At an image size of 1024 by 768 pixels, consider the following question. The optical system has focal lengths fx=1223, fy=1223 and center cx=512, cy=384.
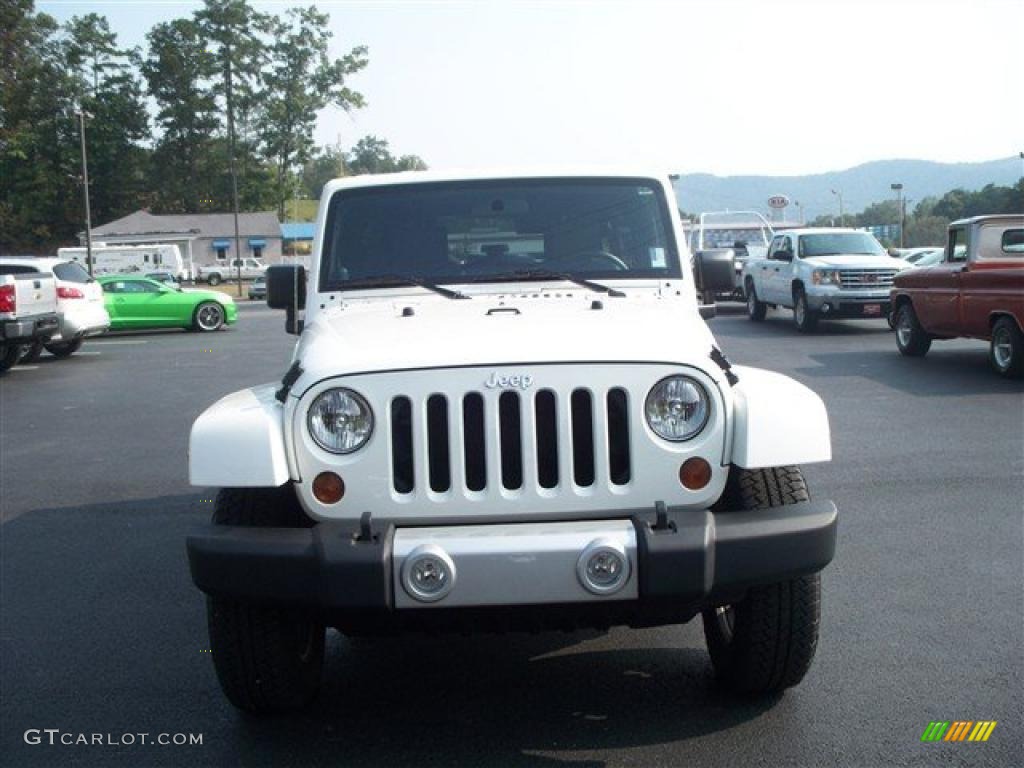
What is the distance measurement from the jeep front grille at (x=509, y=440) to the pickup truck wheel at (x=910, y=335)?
12.9m

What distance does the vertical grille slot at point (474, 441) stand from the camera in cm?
392

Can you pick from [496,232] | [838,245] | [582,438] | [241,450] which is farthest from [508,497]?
[838,245]

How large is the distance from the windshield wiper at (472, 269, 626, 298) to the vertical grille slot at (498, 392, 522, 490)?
4.71 feet

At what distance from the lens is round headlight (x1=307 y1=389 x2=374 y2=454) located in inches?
156

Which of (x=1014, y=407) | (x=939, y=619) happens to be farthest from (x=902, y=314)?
(x=939, y=619)

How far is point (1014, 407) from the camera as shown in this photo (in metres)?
11.6

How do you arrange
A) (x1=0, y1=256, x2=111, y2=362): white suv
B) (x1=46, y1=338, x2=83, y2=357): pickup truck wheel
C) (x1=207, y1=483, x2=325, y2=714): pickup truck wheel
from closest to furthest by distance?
1. (x1=207, y1=483, x2=325, y2=714): pickup truck wheel
2. (x1=0, y1=256, x2=111, y2=362): white suv
3. (x1=46, y1=338, x2=83, y2=357): pickup truck wheel

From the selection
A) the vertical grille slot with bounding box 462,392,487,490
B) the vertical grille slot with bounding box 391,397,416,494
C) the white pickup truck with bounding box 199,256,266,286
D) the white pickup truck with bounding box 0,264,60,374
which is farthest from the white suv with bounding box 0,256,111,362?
the white pickup truck with bounding box 199,256,266,286

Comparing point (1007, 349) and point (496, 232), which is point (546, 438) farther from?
point (1007, 349)

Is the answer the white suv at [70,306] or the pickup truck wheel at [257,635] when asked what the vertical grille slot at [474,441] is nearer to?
the pickup truck wheel at [257,635]

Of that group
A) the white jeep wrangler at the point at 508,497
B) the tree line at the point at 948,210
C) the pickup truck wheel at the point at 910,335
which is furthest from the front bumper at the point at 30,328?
the tree line at the point at 948,210

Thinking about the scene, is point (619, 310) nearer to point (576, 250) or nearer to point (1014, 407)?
point (576, 250)

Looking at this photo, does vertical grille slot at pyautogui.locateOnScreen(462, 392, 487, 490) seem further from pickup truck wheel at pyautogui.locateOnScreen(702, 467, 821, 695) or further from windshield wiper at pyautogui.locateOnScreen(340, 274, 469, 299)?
windshield wiper at pyautogui.locateOnScreen(340, 274, 469, 299)

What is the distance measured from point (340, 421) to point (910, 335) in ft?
44.2
